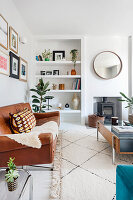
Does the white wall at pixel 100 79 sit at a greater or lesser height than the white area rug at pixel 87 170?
greater

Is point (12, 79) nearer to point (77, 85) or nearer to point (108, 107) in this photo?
point (77, 85)

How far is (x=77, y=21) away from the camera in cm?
303

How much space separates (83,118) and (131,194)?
3.15m

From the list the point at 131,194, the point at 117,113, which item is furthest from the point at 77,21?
the point at 131,194

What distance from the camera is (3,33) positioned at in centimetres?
203

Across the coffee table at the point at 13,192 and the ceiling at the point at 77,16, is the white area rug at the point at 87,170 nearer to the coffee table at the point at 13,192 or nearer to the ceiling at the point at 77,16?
the coffee table at the point at 13,192

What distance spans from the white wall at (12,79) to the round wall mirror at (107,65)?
205 centimetres

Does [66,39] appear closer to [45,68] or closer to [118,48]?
[45,68]

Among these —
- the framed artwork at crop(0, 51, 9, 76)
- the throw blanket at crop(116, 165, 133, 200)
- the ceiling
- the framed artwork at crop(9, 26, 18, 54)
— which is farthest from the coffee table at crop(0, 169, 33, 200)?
the ceiling

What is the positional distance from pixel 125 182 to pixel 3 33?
2.42 meters

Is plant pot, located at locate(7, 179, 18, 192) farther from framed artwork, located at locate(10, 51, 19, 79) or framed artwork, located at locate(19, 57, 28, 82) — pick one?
framed artwork, located at locate(19, 57, 28, 82)

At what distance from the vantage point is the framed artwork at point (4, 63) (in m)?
1.99

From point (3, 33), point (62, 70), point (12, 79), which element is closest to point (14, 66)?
point (12, 79)

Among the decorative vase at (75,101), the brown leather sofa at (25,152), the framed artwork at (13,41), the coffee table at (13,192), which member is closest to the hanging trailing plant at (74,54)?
the decorative vase at (75,101)
